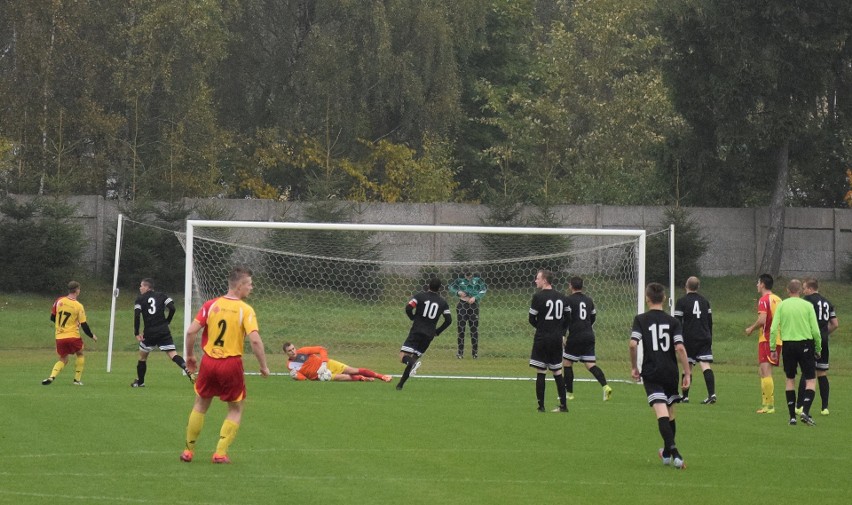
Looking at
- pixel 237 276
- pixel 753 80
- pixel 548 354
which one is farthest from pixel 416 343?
pixel 753 80

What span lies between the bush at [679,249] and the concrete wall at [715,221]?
1.20m

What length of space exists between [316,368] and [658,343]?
1132cm

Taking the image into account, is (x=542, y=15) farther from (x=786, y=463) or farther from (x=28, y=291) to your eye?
(x=786, y=463)

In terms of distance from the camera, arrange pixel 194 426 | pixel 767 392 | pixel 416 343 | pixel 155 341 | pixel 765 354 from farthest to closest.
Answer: pixel 155 341, pixel 416 343, pixel 765 354, pixel 767 392, pixel 194 426

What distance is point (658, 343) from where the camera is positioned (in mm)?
12648

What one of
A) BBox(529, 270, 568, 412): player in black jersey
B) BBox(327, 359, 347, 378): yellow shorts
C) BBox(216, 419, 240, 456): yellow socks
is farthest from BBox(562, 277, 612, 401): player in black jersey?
BBox(216, 419, 240, 456): yellow socks

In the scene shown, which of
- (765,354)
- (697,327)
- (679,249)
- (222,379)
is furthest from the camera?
(679,249)

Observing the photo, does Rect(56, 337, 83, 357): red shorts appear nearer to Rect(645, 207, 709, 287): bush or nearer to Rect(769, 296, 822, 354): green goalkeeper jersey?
Rect(769, 296, 822, 354): green goalkeeper jersey

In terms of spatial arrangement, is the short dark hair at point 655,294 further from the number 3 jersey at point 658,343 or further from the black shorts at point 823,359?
the black shorts at point 823,359

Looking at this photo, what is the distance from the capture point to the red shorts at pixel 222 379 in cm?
1207

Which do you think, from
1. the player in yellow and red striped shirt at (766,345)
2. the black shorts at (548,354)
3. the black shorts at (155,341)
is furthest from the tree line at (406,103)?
the black shorts at (548,354)

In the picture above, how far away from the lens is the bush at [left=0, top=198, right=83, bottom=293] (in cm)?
3709

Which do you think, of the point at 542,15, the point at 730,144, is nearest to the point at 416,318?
the point at 730,144

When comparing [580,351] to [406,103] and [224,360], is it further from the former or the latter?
[406,103]
